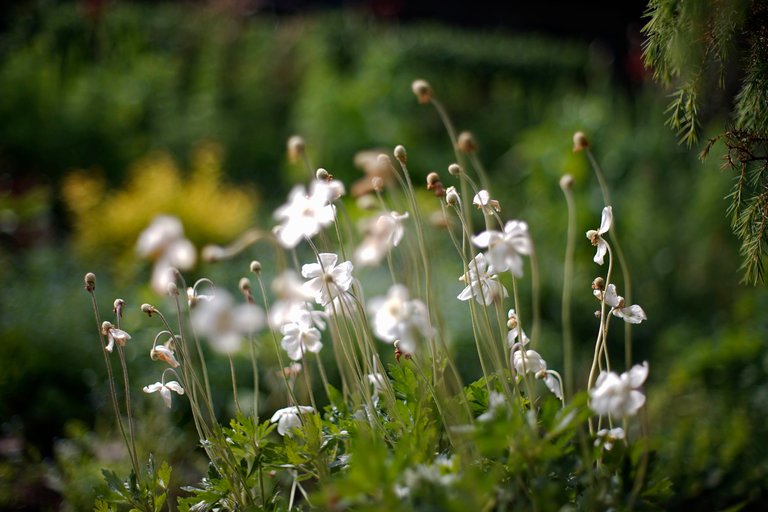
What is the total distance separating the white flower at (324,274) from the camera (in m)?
1.24

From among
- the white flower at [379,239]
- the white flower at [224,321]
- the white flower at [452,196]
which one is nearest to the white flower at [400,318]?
the white flower at [379,239]

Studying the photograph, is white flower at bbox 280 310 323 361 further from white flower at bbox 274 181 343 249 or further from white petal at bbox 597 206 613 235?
white petal at bbox 597 206 613 235

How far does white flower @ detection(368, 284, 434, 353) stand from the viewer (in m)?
1.01

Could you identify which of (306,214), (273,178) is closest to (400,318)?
(306,214)

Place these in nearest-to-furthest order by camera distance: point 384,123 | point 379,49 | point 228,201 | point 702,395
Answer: point 702,395, point 228,201, point 384,123, point 379,49

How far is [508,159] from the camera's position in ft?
19.3

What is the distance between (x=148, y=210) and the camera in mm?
4297

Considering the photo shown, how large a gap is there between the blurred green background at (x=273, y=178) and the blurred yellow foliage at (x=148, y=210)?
16mm

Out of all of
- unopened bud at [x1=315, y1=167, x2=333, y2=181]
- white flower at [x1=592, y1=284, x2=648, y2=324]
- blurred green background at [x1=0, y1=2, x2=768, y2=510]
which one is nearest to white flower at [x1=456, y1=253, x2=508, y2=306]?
white flower at [x1=592, y1=284, x2=648, y2=324]

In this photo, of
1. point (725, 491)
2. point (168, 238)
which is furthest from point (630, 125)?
point (168, 238)

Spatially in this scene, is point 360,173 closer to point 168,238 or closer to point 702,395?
point 702,395

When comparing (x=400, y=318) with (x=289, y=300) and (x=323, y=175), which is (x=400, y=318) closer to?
(x=289, y=300)

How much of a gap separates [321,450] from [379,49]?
5.68 meters

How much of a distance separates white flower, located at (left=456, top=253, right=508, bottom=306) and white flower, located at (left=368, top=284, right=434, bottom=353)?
0.22 m
